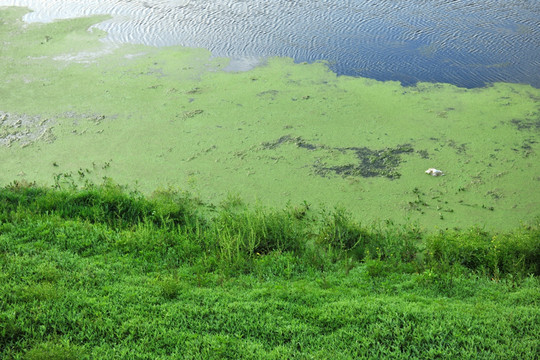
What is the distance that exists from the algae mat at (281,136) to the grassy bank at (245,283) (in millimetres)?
331

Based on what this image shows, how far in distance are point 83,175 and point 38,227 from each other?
3.60 feet

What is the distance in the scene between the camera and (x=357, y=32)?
7.34 m

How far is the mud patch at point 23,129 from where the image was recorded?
4.71m

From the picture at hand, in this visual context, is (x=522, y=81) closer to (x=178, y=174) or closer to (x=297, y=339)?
(x=178, y=174)

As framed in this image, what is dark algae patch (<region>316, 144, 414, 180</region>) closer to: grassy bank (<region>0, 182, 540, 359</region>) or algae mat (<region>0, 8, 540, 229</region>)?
algae mat (<region>0, 8, 540, 229</region>)

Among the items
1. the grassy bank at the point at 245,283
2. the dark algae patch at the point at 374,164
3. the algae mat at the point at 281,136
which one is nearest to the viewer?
the grassy bank at the point at 245,283

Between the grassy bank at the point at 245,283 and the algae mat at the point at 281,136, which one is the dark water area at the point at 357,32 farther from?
the grassy bank at the point at 245,283

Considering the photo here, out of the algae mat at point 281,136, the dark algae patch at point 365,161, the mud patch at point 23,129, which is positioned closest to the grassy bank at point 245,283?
the algae mat at point 281,136

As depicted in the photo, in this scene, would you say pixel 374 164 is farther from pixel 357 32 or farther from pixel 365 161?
pixel 357 32

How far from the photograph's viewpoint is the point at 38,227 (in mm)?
3135

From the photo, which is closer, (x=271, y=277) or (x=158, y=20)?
(x=271, y=277)

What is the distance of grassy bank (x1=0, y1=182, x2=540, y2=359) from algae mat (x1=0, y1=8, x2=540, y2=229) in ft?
1.08

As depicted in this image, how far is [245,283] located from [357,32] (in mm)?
5746

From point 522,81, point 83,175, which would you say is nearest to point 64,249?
point 83,175
